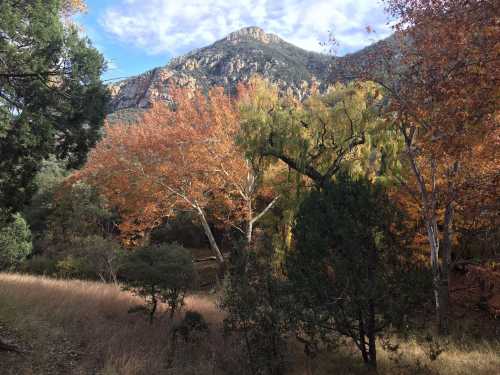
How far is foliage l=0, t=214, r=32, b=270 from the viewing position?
25.0m

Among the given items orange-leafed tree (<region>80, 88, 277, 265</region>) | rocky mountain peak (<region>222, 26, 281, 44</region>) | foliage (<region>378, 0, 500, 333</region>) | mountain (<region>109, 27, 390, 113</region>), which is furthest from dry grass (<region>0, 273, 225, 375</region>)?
rocky mountain peak (<region>222, 26, 281, 44</region>)

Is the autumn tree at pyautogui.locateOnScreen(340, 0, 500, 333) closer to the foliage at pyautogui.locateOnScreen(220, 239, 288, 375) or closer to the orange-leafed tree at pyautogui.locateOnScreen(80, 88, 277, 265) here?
the foliage at pyautogui.locateOnScreen(220, 239, 288, 375)

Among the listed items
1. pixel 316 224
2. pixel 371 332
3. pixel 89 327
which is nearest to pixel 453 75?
pixel 316 224

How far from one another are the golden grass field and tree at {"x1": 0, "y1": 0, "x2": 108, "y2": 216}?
3.08m

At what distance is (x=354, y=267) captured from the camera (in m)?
7.12

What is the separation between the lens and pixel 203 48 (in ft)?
516

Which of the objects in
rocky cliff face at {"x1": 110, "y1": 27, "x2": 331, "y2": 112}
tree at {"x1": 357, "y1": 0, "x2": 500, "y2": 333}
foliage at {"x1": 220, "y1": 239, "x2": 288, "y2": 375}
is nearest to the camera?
tree at {"x1": 357, "y1": 0, "x2": 500, "y2": 333}

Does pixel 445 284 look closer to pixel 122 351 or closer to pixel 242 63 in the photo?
pixel 122 351

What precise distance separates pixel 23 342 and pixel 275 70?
115560 millimetres

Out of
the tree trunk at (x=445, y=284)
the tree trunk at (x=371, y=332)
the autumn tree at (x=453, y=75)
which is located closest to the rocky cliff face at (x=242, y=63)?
the tree trunk at (x=445, y=284)

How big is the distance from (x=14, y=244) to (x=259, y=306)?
24.6 m

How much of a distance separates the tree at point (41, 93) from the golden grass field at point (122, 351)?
10.1ft

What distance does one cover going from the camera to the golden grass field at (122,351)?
24.7 ft

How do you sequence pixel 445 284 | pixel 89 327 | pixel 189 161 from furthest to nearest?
1. pixel 189 161
2. pixel 445 284
3. pixel 89 327
